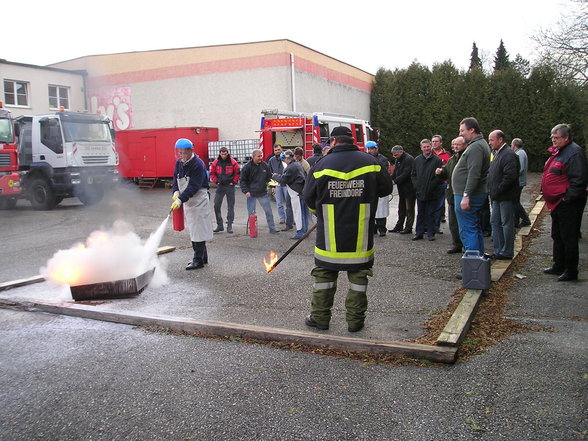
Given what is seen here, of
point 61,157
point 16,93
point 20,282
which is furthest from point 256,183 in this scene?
point 16,93

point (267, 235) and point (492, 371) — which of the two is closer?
point (492, 371)

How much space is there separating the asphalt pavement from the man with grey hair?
464mm

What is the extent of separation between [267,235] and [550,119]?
25.7m

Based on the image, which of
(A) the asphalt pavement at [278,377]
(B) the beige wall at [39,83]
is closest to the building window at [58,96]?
(B) the beige wall at [39,83]

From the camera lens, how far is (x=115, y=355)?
4.56m

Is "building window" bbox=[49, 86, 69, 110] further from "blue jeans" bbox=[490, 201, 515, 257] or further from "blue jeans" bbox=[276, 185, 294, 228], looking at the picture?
"blue jeans" bbox=[490, 201, 515, 257]

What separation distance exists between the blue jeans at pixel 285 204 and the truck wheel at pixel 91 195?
29.2 feet

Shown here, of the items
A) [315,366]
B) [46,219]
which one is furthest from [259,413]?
[46,219]

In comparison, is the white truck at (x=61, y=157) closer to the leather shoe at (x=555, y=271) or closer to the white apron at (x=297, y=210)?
the white apron at (x=297, y=210)

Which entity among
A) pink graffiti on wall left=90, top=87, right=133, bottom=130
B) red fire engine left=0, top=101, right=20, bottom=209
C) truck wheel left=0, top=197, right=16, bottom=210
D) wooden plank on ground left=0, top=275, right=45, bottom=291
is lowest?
wooden plank on ground left=0, top=275, right=45, bottom=291

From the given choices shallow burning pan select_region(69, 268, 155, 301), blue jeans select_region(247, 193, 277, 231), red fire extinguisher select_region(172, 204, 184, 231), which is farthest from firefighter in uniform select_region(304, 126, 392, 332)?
blue jeans select_region(247, 193, 277, 231)

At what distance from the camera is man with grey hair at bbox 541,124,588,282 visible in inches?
248

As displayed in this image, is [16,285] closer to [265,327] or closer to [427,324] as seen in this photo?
[265,327]

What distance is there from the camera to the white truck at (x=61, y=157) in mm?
17031
